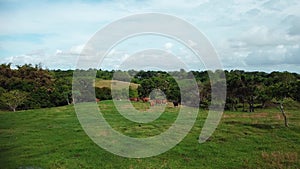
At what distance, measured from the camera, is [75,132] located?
20094 millimetres

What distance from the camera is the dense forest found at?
33562 mm

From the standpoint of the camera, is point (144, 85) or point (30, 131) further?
point (144, 85)

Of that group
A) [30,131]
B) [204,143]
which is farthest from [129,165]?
[30,131]

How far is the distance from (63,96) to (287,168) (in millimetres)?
32521

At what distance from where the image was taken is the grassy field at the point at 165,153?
1385 cm

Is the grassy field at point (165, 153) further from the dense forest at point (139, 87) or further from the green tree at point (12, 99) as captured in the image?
the green tree at point (12, 99)

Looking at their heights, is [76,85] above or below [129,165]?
above

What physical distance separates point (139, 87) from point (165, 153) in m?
23.6

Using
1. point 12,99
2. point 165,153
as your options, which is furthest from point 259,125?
point 12,99

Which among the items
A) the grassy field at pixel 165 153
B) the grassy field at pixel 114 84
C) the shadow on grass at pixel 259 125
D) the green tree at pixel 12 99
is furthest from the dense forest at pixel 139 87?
the grassy field at pixel 165 153

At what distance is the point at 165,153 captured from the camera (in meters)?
15.6

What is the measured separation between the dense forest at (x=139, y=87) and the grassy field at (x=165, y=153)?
25.0ft

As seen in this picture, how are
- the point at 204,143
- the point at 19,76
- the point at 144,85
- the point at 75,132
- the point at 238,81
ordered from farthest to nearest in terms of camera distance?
the point at 19,76 → the point at 144,85 → the point at 238,81 → the point at 75,132 → the point at 204,143

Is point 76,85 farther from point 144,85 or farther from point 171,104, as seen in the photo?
point 171,104
